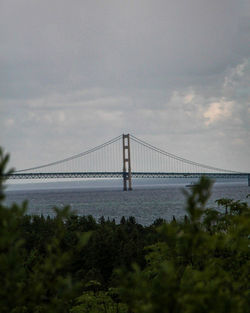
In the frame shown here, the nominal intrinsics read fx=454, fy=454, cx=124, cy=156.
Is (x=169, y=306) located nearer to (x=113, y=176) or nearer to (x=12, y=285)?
(x=12, y=285)

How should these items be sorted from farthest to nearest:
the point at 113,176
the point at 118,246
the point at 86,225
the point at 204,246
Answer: the point at 113,176, the point at 86,225, the point at 118,246, the point at 204,246

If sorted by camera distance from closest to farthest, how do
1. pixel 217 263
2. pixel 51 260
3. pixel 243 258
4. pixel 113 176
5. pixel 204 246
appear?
pixel 51 260, pixel 204 246, pixel 217 263, pixel 243 258, pixel 113 176

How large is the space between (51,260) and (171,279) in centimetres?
82

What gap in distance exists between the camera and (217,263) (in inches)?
245

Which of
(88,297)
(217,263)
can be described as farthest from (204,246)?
(88,297)

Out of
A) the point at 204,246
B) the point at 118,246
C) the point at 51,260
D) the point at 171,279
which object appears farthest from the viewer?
the point at 118,246

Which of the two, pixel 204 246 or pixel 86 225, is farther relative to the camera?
pixel 86 225

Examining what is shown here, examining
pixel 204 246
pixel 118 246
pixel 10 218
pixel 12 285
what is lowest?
pixel 118 246

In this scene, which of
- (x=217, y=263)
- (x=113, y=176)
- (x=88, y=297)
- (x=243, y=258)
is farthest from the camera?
(x=113, y=176)

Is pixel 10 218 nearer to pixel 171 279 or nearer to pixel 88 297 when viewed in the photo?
pixel 171 279

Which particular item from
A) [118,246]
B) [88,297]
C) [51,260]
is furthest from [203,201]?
A: [118,246]

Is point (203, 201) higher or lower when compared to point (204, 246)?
higher

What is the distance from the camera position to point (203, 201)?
2.98 m

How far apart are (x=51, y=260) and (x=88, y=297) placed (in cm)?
653
